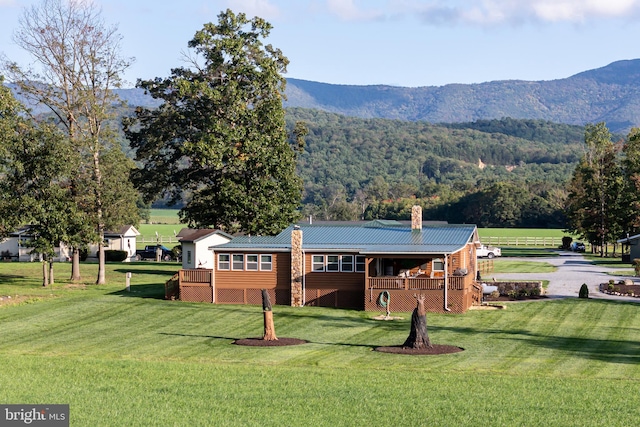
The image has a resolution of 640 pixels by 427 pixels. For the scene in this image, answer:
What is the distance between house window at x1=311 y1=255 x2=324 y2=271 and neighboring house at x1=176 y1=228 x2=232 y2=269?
286 inches

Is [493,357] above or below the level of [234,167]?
below

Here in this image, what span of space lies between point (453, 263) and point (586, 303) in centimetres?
664

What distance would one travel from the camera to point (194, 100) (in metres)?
60.0

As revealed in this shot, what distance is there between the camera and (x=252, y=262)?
45625 millimetres

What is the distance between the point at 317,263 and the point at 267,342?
473 inches

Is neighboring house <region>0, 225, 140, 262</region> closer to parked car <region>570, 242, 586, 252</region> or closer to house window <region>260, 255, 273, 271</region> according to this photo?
house window <region>260, 255, 273, 271</region>

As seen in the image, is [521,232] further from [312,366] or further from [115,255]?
[312,366]

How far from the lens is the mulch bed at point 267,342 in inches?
1275

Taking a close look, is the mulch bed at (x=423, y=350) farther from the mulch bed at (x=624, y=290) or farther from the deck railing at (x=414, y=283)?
the mulch bed at (x=624, y=290)

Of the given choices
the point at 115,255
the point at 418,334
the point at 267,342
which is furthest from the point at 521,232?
the point at 418,334

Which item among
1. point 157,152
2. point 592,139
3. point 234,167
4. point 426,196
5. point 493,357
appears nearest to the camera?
point 493,357

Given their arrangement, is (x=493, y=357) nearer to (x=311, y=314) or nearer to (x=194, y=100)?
(x=311, y=314)

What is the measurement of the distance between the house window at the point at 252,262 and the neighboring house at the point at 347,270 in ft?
0.10

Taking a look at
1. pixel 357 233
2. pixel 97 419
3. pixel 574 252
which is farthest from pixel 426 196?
pixel 97 419
